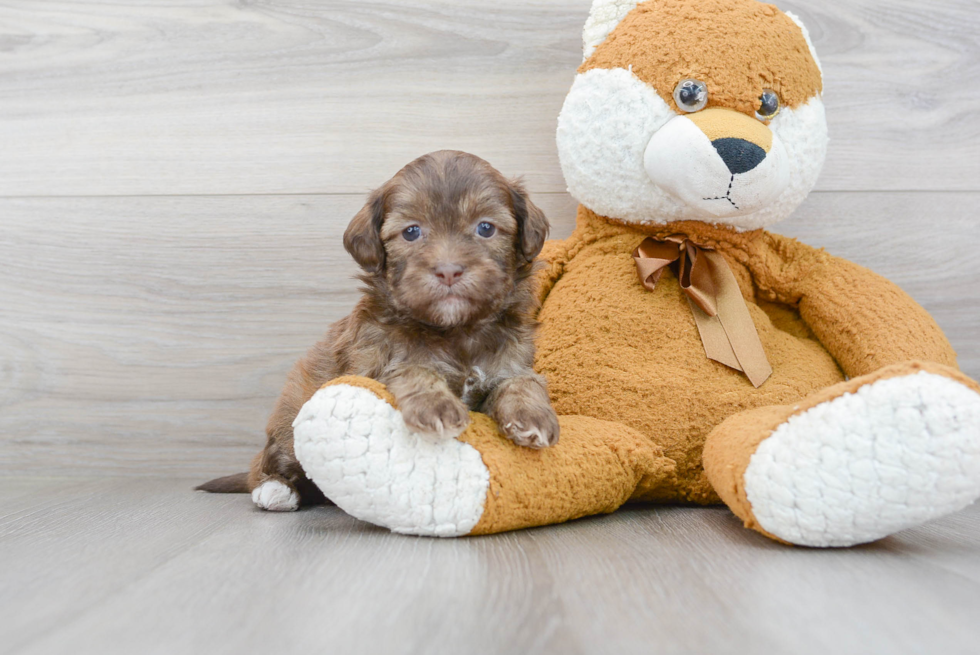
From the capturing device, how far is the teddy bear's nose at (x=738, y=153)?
1710 millimetres

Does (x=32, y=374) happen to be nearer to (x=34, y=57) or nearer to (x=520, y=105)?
(x=34, y=57)

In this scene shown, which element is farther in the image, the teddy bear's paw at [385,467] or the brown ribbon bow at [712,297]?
the brown ribbon bow at [712,297]

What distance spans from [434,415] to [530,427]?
0.68ft

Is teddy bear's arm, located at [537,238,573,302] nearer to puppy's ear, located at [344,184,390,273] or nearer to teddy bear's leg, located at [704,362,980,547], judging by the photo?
puppy's ear, located at [344,184,390,273]

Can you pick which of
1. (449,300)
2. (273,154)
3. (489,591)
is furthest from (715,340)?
(273,154)

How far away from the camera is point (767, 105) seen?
1.80 meters

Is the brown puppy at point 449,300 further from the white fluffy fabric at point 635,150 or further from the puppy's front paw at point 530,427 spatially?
the white fluffy fabric at point 635,150

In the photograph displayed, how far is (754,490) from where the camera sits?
1406 mm

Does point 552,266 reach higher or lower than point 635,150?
lower

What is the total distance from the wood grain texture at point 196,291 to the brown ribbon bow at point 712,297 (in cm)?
58

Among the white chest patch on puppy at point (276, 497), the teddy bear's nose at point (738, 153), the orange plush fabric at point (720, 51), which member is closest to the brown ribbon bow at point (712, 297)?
the teddy bear's nose at point (738, 153)

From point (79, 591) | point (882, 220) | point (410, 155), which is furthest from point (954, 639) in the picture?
point (410, 155)

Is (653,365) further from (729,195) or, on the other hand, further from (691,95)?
(691,95)

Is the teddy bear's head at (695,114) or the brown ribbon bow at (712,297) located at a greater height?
the teddy bear's head at (695,114)
